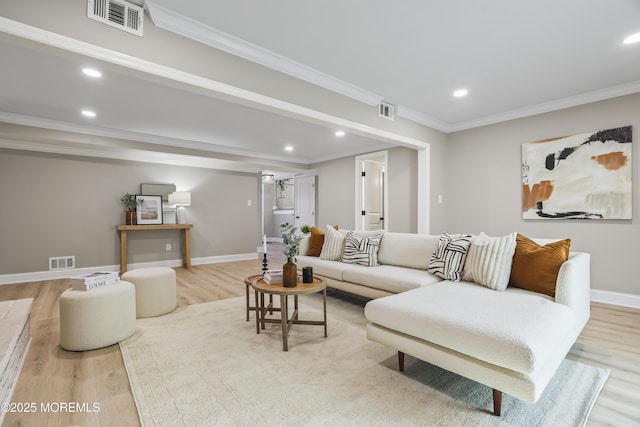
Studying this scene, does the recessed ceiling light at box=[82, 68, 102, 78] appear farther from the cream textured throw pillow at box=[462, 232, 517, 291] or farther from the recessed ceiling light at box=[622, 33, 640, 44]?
the recessed ceiling light at box=[622, 33, 640, 44]

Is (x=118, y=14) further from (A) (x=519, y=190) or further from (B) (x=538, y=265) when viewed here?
(A) (x=519, y=190)

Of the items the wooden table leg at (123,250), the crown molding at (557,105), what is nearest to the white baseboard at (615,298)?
the crown molding at (557,105)

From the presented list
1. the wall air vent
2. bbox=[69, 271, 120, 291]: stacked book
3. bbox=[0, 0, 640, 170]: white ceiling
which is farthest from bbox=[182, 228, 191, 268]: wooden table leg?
bbox=[69, 271, 120, 291]: stacked book

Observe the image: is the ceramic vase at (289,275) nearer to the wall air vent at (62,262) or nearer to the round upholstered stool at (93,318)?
the round upholstered stool at (93,318)

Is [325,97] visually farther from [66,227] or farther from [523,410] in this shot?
[66,227]

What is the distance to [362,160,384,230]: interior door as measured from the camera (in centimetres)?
622

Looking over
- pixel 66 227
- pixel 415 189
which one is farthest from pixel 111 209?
pixel 415 189

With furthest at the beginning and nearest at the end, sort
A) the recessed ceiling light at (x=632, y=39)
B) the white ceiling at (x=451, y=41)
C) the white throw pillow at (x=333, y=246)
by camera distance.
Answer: the white throw pillow at (x=333, y=246) < the recessed ceiling light at (x=632, y=39) < the white ceiling at (x=451, y=41)

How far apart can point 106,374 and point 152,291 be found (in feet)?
3.71

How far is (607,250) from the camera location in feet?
11.3

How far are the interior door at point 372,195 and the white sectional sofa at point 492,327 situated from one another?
3707mm

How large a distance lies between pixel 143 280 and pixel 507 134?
16.2 ft

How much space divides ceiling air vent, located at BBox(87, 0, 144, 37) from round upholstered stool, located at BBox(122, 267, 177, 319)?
216cm

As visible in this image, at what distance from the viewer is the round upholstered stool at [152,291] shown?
2.93 metres
